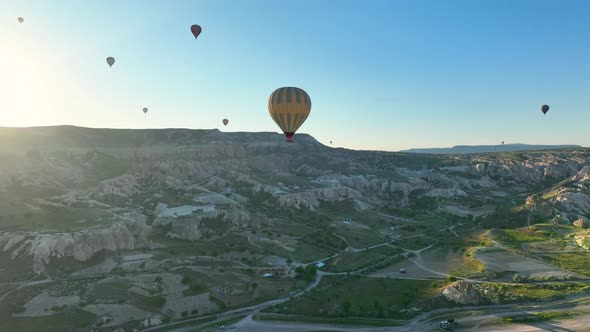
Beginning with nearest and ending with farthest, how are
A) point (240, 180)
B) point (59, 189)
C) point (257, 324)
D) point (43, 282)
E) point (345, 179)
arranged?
point (257, 324), point (43, 282), point (59, 189), point (240, 180), point (345, 179)

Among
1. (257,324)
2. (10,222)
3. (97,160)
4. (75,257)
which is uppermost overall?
(97,160)

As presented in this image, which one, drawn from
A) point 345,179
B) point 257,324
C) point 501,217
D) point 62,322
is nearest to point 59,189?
point 62,322

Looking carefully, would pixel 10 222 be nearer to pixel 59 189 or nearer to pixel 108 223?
pixel 108 223

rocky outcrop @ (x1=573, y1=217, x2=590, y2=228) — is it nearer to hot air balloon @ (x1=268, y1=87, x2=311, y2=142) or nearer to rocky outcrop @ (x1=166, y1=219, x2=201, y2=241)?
hot air balloon @ (x1=268, y1=87, x2=311, y2=142)

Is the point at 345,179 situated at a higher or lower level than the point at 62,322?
higher

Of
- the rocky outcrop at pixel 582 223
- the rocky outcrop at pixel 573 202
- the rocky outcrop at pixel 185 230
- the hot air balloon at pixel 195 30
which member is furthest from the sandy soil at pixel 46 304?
the rocky outcrop at pixel 573 202

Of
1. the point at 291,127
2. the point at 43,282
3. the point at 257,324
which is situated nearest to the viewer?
the point at 257,324

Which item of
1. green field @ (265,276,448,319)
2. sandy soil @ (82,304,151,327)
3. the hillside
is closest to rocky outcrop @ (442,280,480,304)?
the hillside
